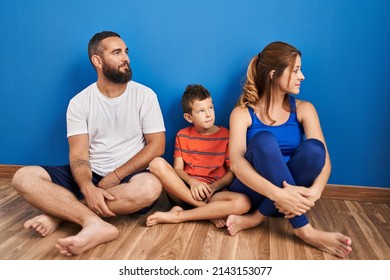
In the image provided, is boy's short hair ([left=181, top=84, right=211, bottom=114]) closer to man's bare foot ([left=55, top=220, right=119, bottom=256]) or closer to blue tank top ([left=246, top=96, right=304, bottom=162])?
blue tank top ([left=246, top=96, right=304, bottom=162])

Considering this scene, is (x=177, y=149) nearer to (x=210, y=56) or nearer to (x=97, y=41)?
(x=210, y=56)

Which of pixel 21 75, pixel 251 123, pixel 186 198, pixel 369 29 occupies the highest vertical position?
pixel 369 29

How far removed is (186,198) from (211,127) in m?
0.39

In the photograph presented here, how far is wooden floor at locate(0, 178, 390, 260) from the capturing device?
1.80 m

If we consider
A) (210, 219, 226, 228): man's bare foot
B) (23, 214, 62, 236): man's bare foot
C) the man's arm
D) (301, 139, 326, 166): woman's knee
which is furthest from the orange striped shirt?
(23, 214, 62, 236): man's bare foot

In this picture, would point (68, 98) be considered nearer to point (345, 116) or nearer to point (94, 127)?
point (94, 127)

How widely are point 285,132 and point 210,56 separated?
A: 1.81ft

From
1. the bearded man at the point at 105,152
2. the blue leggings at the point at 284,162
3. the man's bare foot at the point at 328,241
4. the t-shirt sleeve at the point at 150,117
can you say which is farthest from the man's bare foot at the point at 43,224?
the man's bare foot at the point at 328,241

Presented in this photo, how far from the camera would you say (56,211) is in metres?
1.96

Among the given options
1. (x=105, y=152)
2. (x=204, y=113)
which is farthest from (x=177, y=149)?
(x=105, y=152)

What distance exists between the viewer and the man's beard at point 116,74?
2.17m

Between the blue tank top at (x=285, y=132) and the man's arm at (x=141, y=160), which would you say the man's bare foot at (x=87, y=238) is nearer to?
the man's arm at (x=141, y=160)

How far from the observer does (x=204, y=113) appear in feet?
7.16

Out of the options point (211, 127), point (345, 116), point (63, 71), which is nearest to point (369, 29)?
point (345, 116)
